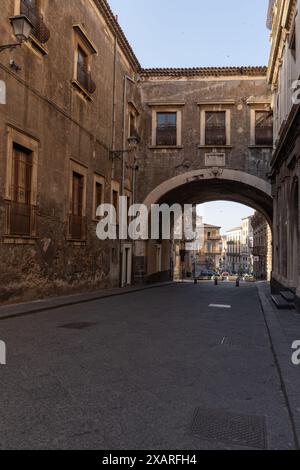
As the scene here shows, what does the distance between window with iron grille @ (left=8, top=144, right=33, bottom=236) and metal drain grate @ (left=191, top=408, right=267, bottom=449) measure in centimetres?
840

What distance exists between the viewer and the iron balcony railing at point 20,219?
35.9 ft

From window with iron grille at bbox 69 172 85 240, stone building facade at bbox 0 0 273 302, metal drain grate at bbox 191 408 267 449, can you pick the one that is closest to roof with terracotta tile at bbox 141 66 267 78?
stone building facade at bbox 0 0 273 302

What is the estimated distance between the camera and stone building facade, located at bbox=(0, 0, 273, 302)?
11.6 metres

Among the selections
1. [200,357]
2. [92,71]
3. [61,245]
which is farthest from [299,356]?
[92,71]

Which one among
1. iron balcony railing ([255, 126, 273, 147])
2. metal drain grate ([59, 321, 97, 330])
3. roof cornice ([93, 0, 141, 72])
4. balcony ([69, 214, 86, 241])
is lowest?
metal drain grate ([59, 321, 97, 330])

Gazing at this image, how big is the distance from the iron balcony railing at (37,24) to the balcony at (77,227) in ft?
18.0

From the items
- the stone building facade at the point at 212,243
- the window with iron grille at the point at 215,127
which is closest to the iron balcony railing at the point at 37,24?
the window with iron grille at the point at 215,127

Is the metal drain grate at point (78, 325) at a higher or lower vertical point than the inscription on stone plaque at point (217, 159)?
lower

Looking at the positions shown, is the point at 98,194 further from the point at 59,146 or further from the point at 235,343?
the point at 235,343

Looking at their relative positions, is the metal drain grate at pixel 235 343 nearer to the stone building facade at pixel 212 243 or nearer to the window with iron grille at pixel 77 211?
the window with iron grille at pixel 77 211

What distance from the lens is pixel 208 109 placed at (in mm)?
22516

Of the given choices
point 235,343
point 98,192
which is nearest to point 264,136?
point 98,192

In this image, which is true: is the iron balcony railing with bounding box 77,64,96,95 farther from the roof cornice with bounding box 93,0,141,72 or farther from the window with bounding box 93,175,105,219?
the window with bounding box 93,175,105,219
